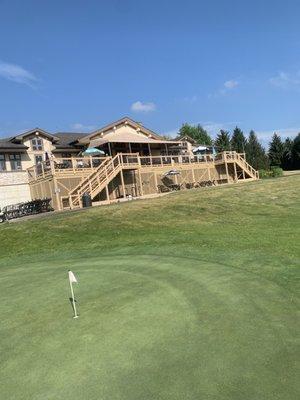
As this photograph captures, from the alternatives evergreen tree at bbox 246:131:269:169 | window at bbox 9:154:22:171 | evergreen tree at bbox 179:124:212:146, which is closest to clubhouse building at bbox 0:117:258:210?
window at bbox 9:154:22:171

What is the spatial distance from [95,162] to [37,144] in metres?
9.43

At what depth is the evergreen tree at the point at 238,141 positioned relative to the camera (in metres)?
84.2

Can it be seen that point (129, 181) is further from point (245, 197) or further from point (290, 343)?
point (290, 343)

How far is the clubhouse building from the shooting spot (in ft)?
103

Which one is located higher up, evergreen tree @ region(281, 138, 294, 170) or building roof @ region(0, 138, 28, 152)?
building roof @ region(0, 138, 28, 152)

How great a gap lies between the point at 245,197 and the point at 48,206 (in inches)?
544

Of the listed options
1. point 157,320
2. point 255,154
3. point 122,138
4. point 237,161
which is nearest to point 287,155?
point 255,154

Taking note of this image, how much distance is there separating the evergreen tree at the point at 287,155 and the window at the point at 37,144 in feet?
144

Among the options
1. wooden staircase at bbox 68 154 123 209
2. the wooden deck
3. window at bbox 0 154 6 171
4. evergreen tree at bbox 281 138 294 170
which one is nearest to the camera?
wooden staircase at bbox 68 154 123 209

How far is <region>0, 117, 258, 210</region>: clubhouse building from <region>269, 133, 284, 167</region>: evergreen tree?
27796 millimetres

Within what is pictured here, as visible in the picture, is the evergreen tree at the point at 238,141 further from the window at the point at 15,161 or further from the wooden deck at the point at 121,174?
the window at the point at 15,161

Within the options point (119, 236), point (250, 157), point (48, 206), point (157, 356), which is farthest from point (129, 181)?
point (250, 157)

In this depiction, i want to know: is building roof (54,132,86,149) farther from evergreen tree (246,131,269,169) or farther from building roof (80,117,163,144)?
evergreen tree (246,131,269,169)

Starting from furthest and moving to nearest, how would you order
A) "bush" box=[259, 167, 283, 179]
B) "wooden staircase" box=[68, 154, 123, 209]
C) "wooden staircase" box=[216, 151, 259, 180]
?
"bush" box=[259, 167, 283, 179]
"wooden staircase" box=[216, 151, 259, 180]
"wooden staircase" box=[68, 154, 123, 209]
